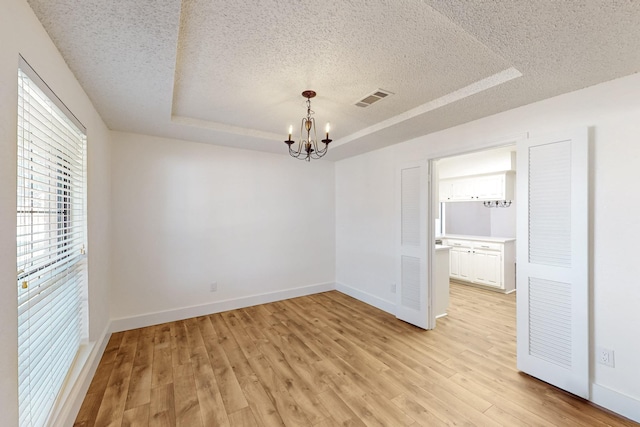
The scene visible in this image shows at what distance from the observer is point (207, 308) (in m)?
3.85

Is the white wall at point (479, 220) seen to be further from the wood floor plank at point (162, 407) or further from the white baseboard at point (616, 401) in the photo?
the wood floor plank at point (162, 407)

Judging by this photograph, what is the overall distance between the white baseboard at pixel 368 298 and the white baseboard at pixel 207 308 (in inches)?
11.8

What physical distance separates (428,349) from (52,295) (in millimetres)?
3219

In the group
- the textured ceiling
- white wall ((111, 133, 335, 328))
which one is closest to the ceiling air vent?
the textured ceiling

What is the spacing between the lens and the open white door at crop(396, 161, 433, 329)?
11.1ft

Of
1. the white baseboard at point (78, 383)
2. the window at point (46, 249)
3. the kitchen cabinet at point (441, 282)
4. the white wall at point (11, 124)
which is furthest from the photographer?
the kitchen cabinet at point (441, 282)

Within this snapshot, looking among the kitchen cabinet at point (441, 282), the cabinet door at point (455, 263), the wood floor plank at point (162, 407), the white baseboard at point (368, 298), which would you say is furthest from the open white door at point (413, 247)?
the wood floor plank at point (162, 407)

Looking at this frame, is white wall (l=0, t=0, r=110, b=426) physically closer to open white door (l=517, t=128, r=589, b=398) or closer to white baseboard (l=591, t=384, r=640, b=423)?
open white door (l=517, t=128, r=589, b=398)

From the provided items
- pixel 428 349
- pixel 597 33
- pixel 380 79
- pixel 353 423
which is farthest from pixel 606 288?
pixel 380 79

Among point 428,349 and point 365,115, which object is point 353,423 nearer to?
point 428,349

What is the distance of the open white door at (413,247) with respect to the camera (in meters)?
3.38

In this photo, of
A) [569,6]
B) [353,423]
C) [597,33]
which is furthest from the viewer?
[353,423]

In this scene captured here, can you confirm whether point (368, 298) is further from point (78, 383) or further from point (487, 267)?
point (78, 383)

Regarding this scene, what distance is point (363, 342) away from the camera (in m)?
3.02
